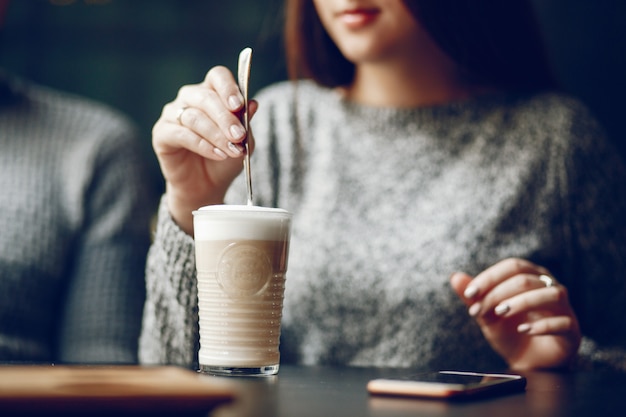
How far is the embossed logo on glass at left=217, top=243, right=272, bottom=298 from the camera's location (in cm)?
77

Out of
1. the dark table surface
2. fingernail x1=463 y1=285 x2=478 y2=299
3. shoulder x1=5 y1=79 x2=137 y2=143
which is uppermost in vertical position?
shoulder x1=5 y1=79 x2=137 y2=143

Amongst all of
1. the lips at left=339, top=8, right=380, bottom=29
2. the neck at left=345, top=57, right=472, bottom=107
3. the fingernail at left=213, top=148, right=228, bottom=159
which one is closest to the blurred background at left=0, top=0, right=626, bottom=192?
the neck at left=345, top=57, right=472, bottom=107

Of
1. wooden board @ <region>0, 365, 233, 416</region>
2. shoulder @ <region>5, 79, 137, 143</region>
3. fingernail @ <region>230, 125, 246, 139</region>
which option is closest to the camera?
wooden board @ <region>0, 365, 233, 416</region>

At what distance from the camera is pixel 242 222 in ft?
2.49

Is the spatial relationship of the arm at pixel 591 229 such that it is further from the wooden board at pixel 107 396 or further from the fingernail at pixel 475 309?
the wooden board at pixel 107 396

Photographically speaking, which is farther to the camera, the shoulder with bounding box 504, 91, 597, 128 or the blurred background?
the blurred background

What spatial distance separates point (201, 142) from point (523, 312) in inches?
18.5

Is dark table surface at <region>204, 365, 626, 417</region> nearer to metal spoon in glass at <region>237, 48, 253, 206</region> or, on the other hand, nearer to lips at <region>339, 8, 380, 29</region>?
metal spoon in glass at <region>237, 48, 253, 206</region>

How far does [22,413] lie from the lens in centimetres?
42

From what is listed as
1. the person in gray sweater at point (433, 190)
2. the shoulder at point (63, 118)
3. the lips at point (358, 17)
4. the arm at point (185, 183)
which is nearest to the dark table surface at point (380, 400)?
the arm at point (185, 183)

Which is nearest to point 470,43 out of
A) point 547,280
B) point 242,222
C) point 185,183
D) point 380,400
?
point 547,280

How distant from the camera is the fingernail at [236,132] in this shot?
86cm

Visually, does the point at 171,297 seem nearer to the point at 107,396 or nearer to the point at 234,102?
the point at 234,102

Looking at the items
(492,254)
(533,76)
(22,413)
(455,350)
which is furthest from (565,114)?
(22,413)
